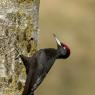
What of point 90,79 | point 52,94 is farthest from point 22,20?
point 90,79

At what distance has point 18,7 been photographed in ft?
21.6

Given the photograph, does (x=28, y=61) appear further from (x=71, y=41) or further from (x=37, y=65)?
(x=71, y=41)

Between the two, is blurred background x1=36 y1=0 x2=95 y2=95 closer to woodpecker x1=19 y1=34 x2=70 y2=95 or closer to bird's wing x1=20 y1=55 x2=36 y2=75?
woodpecker x1=19 y1=34 x2=70 y2=95

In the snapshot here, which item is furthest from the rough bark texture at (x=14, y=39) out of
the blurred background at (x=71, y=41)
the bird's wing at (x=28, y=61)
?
the blurred background at (x=71, y=41)

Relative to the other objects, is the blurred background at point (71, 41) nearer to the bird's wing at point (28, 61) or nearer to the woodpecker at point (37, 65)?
the woodpecker at point (37, 65)

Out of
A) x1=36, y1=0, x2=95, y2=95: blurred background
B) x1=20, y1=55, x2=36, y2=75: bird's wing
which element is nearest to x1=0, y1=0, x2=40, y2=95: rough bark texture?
x1=20, y1=55, x2=36, y2=75: bird's wing

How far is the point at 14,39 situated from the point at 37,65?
0.34 metres

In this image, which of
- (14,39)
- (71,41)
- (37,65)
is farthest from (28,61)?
(71,41)

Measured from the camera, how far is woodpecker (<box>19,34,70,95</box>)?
20.8 feet

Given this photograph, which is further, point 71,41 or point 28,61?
point 71,41

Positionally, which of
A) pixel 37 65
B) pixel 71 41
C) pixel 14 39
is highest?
pixel 14 39

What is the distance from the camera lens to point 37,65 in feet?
21.4

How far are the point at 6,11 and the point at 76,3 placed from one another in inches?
595

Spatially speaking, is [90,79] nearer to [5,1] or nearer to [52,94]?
[52,94]
